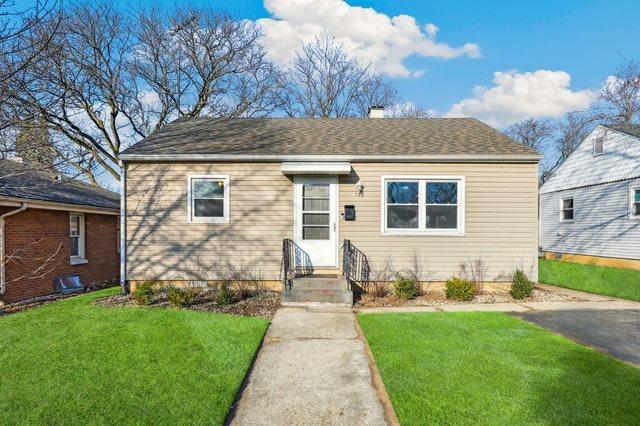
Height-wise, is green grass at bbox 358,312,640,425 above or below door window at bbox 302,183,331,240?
below

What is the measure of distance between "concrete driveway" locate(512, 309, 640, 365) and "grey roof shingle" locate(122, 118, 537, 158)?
373 centimetres

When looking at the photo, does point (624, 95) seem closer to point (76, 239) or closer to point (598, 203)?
point (598, 203)

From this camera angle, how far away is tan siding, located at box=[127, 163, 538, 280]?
28.4 feet

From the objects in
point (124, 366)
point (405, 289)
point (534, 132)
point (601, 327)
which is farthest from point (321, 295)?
point (534, 132)

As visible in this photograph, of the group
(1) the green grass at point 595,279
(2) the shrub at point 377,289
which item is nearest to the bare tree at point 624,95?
(1) the green grass at point 595,279

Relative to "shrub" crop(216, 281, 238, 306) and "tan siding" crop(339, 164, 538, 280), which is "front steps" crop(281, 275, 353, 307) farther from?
"tan siding" crop(339, 164, 538, 280)

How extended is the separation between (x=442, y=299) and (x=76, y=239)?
11.2m

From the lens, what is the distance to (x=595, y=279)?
1015cm

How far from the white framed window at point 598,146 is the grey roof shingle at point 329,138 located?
7464 millimetres

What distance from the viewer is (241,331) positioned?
215 inches

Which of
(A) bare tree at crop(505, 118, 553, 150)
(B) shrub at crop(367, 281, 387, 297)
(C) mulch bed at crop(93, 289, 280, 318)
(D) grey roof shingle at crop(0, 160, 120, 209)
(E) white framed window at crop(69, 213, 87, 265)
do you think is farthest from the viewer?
(A) bare tree at crop(505, 118, 553, 150)

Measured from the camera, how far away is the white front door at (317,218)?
342 inches

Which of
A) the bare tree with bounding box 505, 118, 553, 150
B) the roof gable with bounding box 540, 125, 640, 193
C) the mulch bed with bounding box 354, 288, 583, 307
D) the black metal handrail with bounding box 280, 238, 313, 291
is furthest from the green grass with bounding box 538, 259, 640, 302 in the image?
the bare tree with bounding box 505, 118, 553, 150

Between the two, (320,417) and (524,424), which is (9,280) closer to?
(320,417)
